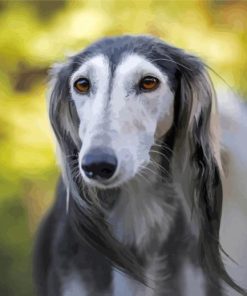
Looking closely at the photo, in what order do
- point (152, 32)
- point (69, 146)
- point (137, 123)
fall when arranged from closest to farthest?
1. point (137, 123)
2. point (69, 146)
3. point (152, 32)

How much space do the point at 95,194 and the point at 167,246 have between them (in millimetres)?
235

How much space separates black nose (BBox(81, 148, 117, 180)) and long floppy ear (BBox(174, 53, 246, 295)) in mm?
234

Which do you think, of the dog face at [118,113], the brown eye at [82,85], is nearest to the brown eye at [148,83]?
the dog face at [118,113]

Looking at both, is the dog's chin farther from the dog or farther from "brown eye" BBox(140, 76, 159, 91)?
"brown eye" BBox(140, 76, 159, 91)

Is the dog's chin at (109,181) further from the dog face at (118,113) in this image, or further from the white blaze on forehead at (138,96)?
the white blaze on forehead at (138,96)

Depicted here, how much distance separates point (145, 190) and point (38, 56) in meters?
Result: 0.47

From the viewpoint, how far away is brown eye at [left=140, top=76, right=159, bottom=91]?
5.17 ft

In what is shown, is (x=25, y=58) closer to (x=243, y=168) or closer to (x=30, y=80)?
(x=30, y=80)

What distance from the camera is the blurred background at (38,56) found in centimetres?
185

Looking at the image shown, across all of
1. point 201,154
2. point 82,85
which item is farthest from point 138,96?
point 201,154

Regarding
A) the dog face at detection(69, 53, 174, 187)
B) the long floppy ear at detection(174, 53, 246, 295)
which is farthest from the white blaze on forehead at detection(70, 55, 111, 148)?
the long floppy ear at detection(174, 53, 246, 295)

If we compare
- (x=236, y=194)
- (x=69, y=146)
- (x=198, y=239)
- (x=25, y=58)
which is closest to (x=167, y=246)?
(x=198, y=239)

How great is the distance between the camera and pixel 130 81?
1570 millimetres

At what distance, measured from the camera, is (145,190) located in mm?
1773
